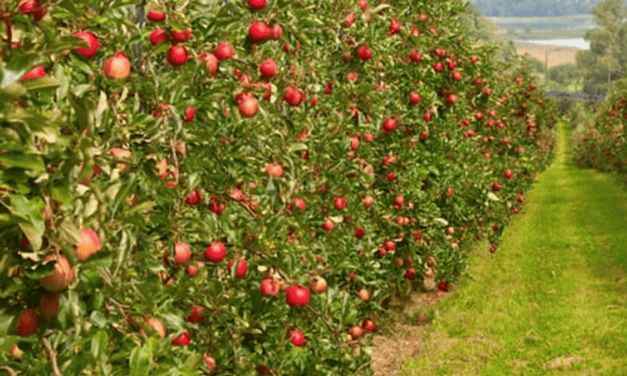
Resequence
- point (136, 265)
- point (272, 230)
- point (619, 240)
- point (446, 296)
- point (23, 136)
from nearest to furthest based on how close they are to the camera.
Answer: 1. point (23, 136)
2. point (136, 265)
3. point (272, 230)
4. point (446, 296)
5. point (619, 240)

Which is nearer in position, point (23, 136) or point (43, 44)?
point (23, 136)

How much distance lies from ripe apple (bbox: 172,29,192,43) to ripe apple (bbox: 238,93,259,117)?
1.94ft

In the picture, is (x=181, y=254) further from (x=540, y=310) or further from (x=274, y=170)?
(x=540, y=310)

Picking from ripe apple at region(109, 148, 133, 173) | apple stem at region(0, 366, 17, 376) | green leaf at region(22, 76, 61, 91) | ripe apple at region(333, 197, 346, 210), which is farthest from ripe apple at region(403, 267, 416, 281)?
green leaf at region(22, 76, 61, 91)

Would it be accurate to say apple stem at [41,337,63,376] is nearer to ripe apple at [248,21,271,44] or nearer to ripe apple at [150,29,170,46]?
ripe apple at [150,29,170,46]

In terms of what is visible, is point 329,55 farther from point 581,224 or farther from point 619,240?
point 581,224

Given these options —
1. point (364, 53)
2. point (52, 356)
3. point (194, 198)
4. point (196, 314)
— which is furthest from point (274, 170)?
point (364, 53)

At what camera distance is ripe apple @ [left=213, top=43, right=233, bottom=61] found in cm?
388

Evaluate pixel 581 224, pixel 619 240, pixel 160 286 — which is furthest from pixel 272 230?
pixel 581 224

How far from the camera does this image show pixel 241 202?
4164 mm

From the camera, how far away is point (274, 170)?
4.59m

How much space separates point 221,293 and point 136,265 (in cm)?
90

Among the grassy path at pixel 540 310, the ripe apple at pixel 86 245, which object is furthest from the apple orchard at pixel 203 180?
the grassy path at pixel 540 310

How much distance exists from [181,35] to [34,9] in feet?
4.69
